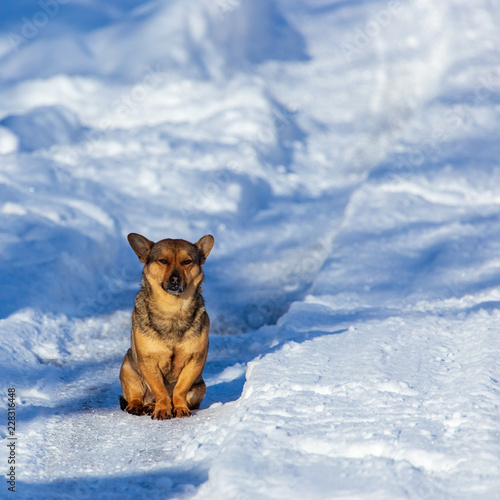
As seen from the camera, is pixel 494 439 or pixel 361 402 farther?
pixel 361 402

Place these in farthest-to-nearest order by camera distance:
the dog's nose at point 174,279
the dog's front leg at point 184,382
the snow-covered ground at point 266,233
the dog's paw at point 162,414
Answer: the dog's front leg at point 184,382 < the dog's paw at point 162,414 < the dog's nose at point 174,279 < the snow-covered ground at point 266,233

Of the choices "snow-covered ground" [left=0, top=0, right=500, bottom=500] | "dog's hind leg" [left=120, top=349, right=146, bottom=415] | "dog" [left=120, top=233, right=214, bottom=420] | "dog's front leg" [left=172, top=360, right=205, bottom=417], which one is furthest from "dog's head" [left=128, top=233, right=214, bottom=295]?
"snow-covered ground" [left=0, top=0, right=500, bottom=500]

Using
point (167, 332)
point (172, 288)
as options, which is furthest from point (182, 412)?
point (172, 288)

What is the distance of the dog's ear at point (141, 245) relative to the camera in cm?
463

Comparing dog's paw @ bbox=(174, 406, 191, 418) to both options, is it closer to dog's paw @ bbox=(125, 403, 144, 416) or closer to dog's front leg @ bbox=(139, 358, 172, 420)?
dog's front leg @ bbox=(139, 358, 172, 420)

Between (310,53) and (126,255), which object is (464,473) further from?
(310,53)

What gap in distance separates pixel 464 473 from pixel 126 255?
20.6 feet

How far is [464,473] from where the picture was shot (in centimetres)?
300

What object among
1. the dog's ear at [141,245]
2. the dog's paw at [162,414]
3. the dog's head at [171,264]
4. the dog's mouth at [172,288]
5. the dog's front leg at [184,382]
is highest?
the dog's ear at [141,245]

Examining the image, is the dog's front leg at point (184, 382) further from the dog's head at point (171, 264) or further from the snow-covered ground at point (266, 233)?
the dog's head at point (171, 264)

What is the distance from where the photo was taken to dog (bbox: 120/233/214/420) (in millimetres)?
4496

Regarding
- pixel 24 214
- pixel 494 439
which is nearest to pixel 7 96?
pixel 24 214

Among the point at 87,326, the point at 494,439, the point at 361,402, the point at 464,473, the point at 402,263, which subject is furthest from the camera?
the point at 402,263

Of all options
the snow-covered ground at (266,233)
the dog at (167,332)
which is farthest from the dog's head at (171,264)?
the snow-covered ground at (266,233)
